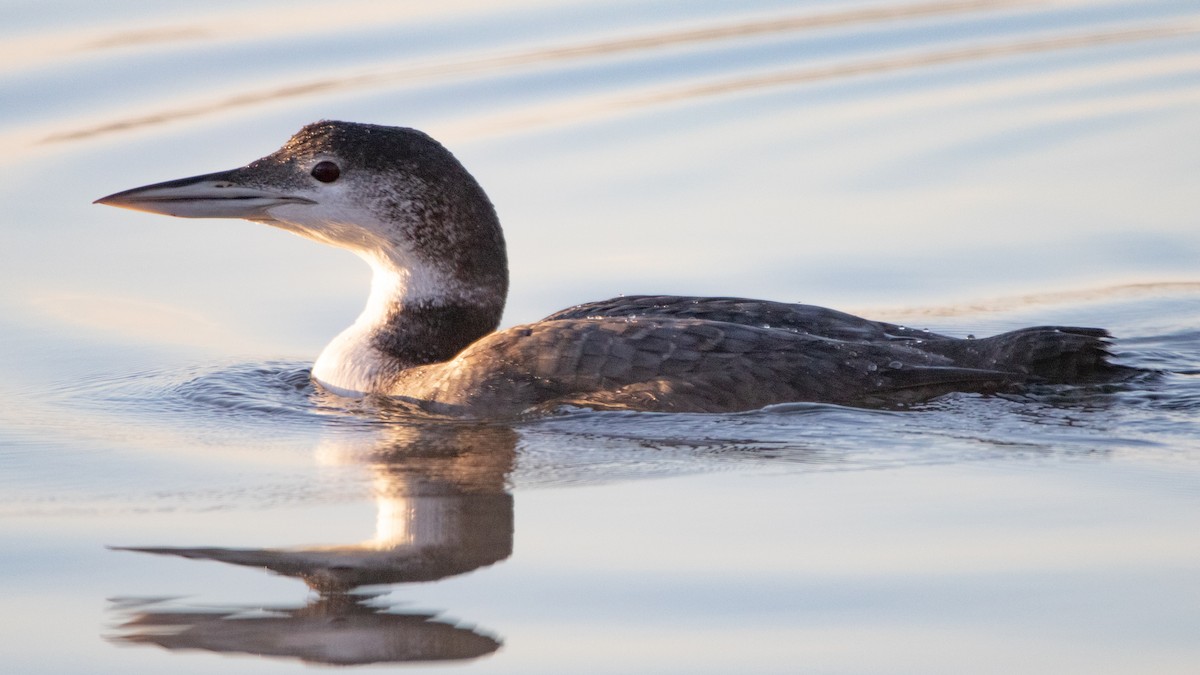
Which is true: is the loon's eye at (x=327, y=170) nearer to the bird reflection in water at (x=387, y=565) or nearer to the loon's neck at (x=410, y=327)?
the loon's neck at (x=410, y=327)

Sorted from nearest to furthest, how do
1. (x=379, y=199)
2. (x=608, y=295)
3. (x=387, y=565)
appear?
(x=387, y=565) → (x=379, y=199) → (x=608, y=295)

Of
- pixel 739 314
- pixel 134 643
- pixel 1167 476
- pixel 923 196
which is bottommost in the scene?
pixel 134 643

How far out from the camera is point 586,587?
477 centimetres

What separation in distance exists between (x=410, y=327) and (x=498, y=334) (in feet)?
1.92

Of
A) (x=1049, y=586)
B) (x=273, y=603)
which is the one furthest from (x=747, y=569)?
(x=273, y=603)

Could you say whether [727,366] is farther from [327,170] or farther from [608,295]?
[608,295]

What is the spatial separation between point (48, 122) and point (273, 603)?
6.80m

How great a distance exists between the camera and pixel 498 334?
681cm

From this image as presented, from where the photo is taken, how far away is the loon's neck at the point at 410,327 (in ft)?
23.6

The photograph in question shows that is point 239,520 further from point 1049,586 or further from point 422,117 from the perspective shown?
point 422,117

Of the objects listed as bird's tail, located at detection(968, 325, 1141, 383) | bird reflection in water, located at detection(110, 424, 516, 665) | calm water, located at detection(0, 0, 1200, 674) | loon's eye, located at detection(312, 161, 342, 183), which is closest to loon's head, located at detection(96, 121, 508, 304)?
loon's eye, located at detection(312, 161, 342, 183)

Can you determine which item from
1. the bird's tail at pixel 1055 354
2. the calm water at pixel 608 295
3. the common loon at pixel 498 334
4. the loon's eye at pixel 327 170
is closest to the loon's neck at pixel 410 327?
the common loon at pixel 498 334

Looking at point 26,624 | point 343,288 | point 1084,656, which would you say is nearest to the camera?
point 1084,656

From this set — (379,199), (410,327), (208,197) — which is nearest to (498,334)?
(410,327)
